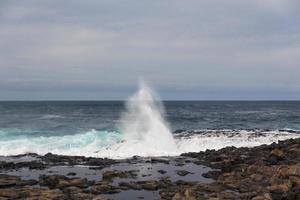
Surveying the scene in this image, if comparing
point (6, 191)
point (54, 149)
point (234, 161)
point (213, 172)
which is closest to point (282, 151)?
point (234, 161)

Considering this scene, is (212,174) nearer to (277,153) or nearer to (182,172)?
(182,172)

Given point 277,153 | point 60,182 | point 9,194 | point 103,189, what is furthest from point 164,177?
point 9,194

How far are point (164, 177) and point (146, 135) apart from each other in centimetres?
1716

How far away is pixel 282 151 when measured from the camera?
76.4 ft

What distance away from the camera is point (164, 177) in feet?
64.6

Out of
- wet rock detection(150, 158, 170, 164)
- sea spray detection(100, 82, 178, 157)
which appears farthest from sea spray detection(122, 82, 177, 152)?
wet rock detection(150, 158, 170, 164)

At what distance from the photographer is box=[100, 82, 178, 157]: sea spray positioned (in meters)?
30.8

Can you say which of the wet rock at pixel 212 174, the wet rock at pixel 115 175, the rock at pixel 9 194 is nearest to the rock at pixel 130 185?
the wet rock at pixel 115 175

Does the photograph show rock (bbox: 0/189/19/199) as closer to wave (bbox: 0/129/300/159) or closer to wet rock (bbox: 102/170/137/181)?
wet rock (bbox: 102/170/137/181)

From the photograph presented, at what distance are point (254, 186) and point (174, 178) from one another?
375 centimetres

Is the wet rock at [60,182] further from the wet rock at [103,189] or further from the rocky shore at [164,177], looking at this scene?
the wet rock at [103,189]

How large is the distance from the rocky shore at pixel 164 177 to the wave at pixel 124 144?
495cm

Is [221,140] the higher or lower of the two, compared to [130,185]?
higher

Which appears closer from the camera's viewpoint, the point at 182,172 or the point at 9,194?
the point at 9,194
